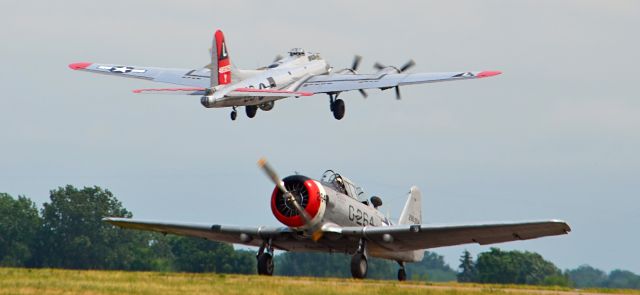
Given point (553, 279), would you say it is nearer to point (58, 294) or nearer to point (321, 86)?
point (321, 86)

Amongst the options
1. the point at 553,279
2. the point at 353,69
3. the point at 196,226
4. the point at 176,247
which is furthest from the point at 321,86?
the point at 196,226

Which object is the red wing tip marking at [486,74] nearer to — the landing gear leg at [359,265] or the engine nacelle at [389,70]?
the engine nacelle at [389,70]

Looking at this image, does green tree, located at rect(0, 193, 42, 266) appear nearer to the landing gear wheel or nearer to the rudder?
the landing gear wheel

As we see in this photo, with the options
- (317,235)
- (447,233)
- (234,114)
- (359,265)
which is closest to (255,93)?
(234,114)

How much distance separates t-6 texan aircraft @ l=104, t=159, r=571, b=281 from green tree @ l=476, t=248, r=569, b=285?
32.3m

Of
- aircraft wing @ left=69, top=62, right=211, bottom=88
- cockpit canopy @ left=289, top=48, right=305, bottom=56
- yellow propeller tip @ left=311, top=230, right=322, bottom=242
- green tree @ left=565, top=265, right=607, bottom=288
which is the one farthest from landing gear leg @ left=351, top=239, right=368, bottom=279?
green tree @ left=565, top=265, right=607, bottom=288

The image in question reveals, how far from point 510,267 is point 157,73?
19.9m

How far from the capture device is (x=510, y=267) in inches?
2640

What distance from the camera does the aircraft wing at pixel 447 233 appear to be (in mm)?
29484

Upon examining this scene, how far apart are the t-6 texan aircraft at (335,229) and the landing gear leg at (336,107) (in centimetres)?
2281

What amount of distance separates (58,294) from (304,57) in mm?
41616

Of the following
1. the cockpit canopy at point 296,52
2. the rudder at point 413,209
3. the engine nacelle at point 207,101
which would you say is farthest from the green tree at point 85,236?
the rudder at point 413,209

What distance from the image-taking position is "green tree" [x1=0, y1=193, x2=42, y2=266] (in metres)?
69.3

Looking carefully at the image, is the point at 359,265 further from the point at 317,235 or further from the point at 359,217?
the point at 359,217
